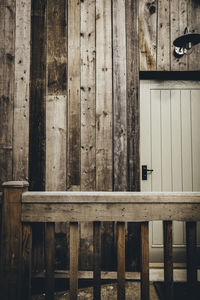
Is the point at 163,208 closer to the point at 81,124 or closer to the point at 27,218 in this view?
the point at 27,218

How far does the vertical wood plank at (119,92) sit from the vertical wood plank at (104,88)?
0.06 m

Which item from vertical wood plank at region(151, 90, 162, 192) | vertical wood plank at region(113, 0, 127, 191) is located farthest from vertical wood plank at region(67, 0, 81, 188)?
vertical wood plank at region(151, 90, 162, 192)

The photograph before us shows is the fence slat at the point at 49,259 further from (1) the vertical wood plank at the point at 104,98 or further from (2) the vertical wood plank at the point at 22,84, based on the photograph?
(2) the vertical wood plank at the point at 22,84

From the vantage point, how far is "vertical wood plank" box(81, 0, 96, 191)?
2.49 m

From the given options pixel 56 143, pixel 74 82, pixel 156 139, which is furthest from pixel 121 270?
pixel 74 82

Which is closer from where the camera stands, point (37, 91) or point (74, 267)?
point (74, 267)

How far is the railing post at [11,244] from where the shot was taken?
3.87 feet

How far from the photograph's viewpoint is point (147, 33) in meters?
2.58

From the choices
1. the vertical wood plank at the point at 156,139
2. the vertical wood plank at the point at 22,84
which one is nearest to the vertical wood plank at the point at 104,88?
the vertical wood plank at the point at 156,139

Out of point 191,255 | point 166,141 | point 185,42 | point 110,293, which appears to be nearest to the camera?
point 191,255

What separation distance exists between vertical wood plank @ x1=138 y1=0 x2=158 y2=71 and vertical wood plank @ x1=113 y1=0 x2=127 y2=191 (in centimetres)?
24

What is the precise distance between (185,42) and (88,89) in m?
1.31

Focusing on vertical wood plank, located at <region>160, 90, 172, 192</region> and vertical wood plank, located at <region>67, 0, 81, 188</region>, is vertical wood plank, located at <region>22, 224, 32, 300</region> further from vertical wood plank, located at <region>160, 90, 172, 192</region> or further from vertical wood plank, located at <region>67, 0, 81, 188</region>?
vertical wood plank, located at <region>160, 90, 172, 192</region>

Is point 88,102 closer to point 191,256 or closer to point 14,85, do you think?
point 14,85
